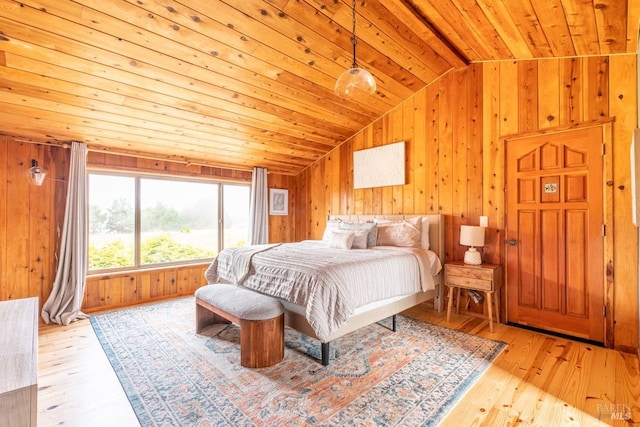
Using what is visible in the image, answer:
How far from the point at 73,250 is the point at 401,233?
385 cm

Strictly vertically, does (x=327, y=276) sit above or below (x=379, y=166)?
below

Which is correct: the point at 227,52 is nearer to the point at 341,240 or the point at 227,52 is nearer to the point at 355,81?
the point at 355,81

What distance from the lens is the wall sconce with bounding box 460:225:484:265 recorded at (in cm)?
318

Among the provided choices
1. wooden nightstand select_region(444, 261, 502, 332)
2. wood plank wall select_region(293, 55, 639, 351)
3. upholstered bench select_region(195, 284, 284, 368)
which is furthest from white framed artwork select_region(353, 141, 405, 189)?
upholstered bench select_region(195, 284, 284, 368)

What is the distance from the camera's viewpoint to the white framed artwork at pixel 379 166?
4.19 metres

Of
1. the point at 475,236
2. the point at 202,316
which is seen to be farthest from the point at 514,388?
the point at 202,316

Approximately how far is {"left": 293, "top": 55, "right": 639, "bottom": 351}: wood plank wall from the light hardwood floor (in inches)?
25.0

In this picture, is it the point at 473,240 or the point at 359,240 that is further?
the point at 359,240

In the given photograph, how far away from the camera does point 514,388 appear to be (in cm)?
203

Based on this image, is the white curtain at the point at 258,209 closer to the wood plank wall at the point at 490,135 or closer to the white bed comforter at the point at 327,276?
the wood plank wall at the point at 490,135

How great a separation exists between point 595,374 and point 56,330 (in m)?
4.86

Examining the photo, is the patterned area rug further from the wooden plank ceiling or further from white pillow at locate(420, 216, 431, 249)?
the wooden plank ceiling

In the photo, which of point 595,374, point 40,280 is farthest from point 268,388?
point 40,280

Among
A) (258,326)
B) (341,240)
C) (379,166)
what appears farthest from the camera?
(379,166)
